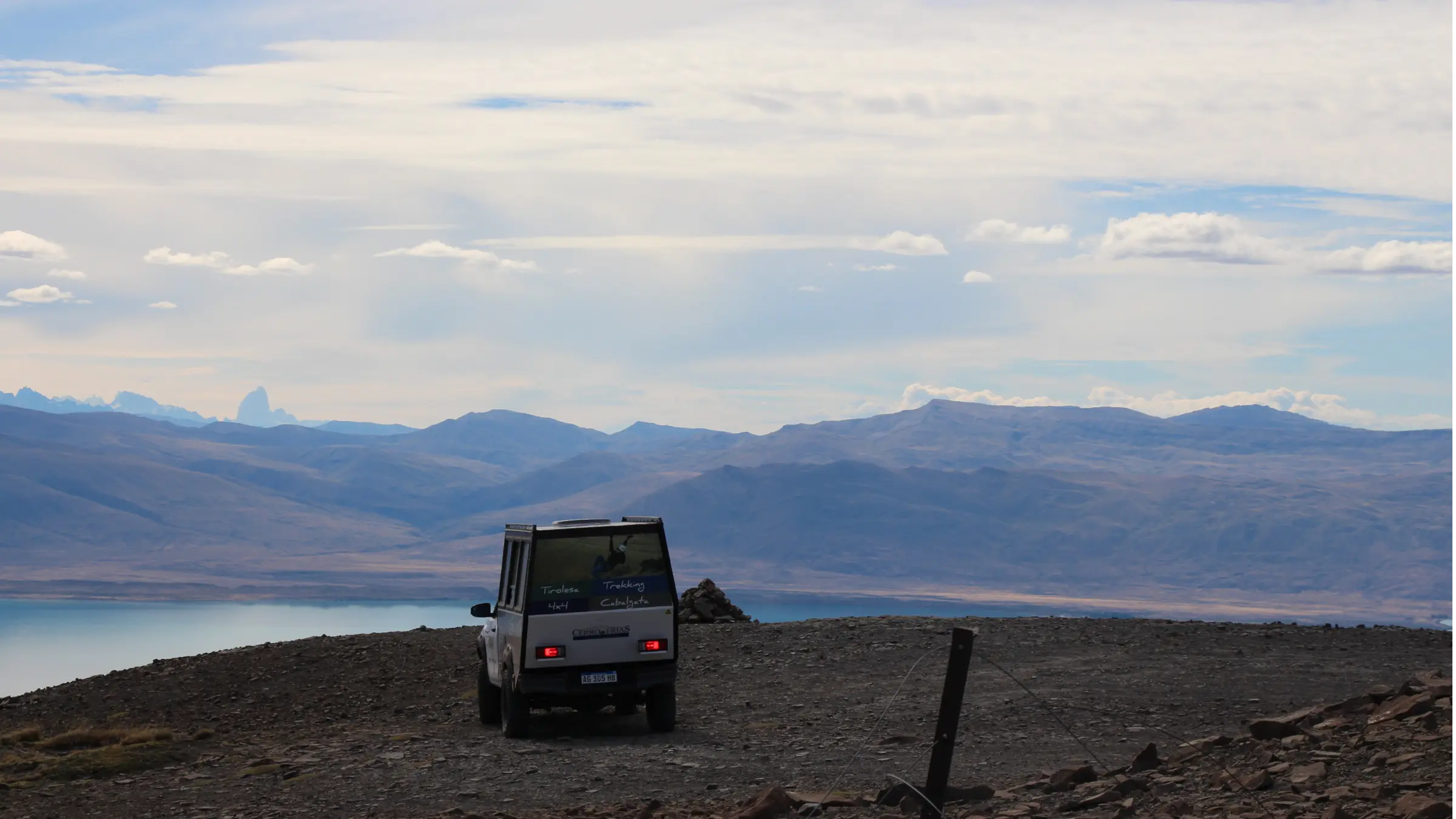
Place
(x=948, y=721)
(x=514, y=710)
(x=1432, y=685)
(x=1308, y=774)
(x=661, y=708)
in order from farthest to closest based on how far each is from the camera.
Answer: (x=661, y=708)
(x=514, y=710)
(x=1432, y=685)
(x=1308, y=774)
(x=948, y=721)

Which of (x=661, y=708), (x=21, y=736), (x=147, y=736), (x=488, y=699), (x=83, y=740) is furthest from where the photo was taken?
(x=21, y=736)

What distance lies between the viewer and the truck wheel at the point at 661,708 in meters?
18.0

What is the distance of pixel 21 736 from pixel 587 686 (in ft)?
33.2

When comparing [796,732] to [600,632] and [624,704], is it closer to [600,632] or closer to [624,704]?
[624,704]

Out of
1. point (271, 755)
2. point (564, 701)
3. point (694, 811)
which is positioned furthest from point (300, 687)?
point (694, 811)

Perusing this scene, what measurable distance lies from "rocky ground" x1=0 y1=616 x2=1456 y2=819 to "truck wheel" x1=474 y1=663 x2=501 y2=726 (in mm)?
304

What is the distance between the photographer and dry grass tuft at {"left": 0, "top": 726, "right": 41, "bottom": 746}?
20812 mm

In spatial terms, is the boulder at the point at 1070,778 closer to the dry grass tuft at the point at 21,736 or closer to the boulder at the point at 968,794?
the boulder at the point at 968,794

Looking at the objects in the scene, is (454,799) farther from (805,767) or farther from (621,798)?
(805,767)

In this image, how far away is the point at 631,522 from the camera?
17.7 meters

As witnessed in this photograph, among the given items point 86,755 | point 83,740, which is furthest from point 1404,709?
point 83,740

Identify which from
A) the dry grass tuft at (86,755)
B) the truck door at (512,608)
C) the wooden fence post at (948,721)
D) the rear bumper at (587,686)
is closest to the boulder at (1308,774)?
the wooden fence post at (948,721)

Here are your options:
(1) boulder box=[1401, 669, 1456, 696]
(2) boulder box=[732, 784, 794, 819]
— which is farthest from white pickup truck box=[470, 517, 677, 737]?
(1) boulder box=[1401, 669, 1456, 696]

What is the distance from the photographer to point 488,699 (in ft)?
64.7
